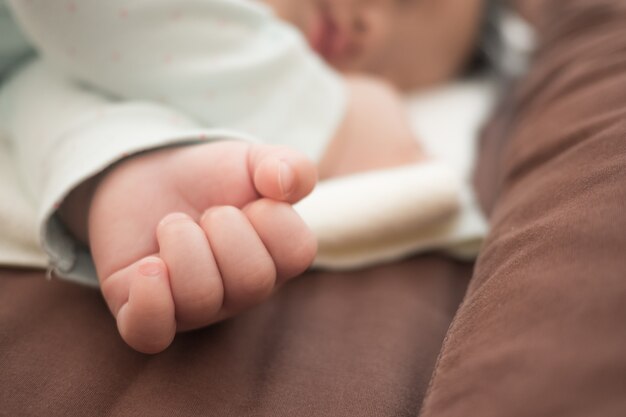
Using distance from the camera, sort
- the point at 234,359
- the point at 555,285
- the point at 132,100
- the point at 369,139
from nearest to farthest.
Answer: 1. the point at 555,285
2. the point at 234,359
3. the point at 132,100
4. the point at 369,139

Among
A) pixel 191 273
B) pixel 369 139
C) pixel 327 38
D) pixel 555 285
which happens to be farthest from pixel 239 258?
pixel 327 38

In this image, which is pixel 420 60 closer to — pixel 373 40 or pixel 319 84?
pixel 373 40

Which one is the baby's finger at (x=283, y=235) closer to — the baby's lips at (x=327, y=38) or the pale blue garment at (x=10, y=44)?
the pale blue garment at (x=10, y=44)

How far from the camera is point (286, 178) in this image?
38 cm

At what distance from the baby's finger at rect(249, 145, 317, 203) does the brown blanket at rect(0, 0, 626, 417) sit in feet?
0.42

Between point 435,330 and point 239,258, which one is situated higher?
point 239,258

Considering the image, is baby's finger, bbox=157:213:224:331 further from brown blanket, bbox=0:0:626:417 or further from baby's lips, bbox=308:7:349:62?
baby's lips, bbox=308:7:349:62

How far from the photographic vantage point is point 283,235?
0.38 m

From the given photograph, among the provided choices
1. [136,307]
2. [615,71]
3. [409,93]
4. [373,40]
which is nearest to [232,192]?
[136,307]

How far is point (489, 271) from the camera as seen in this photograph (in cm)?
38

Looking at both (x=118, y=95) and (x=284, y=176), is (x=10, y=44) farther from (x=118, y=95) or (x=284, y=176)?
(x=284, y=176)

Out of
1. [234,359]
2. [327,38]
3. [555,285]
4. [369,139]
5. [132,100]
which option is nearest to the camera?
[555,285]

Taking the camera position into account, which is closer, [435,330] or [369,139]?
[435,330]

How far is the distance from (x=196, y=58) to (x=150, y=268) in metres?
0.28
